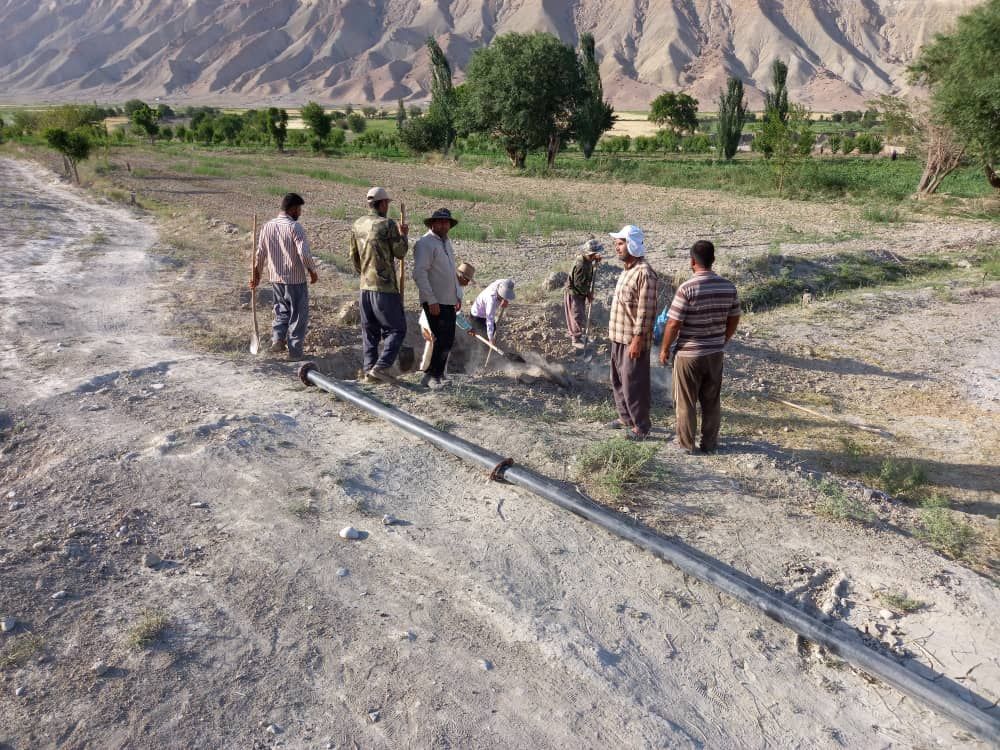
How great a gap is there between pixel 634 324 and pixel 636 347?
0.17m

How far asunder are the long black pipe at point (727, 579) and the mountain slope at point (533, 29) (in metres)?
159

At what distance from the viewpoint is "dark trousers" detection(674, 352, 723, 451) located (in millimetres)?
5012

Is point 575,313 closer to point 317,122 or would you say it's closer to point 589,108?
point 589,108

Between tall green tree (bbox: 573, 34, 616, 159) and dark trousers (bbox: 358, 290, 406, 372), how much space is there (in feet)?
114

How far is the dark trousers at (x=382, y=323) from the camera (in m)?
5.90

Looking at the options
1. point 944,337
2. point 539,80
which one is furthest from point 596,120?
point 944,337

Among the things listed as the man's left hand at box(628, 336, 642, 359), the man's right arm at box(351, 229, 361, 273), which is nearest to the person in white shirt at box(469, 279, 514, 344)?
the man's right arm at box(351, 229, 361, 273)

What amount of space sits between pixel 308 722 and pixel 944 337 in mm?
9669

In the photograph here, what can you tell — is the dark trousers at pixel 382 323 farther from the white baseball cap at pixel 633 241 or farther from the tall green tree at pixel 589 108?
the tall green tree at pixel 589 108

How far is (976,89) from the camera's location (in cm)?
1920

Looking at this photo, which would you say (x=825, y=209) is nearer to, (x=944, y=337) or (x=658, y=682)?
(x=944, y=337)

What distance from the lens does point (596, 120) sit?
4084 centimetres

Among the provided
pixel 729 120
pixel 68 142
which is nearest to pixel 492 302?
pixel 68 142

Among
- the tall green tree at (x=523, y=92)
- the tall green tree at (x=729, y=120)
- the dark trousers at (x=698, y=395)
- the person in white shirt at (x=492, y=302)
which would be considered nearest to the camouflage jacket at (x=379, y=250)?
the person in white shirt at (x=492, y=302)
